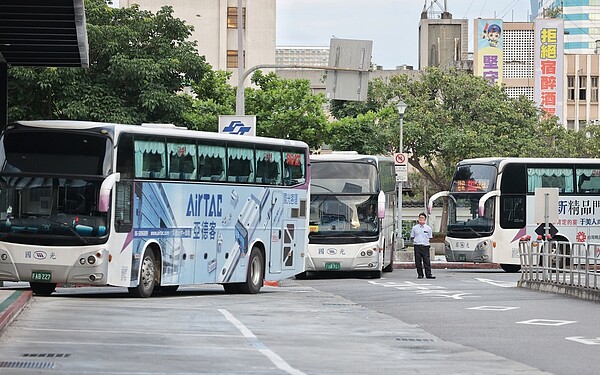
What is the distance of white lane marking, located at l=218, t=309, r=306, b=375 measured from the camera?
13620 mm

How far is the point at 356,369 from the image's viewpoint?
14008 mm

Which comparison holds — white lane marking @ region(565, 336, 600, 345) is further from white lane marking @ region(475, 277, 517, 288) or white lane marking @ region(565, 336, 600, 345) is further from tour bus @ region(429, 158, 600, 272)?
tour bus @ region(429, 158, 600, 272)

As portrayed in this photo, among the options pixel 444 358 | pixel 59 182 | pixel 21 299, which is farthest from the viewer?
pixel 59 182

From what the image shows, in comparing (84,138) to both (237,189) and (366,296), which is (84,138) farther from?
(366,296)

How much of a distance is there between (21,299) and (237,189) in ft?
26.2

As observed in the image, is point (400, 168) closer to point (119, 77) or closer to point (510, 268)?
point (510, 268)

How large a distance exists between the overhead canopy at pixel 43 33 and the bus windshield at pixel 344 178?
12454 mm

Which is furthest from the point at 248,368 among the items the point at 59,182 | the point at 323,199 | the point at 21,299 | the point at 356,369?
the point at 323,199

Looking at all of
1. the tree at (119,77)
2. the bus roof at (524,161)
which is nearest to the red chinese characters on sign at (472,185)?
the bus roof at (524,161)

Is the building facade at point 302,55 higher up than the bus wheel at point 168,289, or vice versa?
the building facade at point 302,55

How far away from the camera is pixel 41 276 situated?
79.6ft

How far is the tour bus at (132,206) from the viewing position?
79.7 ft

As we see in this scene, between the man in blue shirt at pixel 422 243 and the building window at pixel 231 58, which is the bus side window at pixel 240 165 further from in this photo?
the building window at pixel 231 58

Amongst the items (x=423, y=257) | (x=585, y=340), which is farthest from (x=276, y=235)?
(x=585, y=340)
